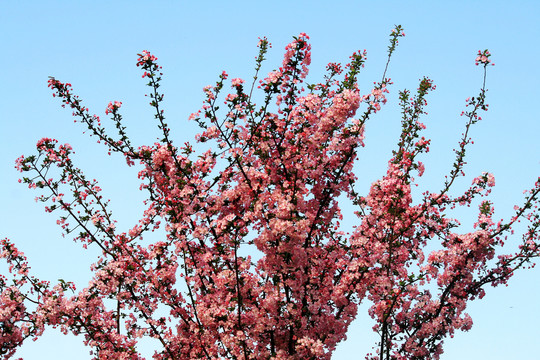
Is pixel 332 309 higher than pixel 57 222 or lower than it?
lower

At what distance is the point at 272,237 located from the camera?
9.41 metres

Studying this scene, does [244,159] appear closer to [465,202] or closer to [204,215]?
[204,215]

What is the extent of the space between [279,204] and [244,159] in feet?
4.86

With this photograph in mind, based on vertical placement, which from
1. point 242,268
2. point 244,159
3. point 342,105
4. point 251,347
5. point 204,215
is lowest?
point 251,347

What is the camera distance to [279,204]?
9.41 m

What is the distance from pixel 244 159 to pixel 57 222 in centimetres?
421

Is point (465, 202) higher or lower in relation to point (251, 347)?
higher

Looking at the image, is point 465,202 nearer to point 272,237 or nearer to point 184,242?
point 272,237

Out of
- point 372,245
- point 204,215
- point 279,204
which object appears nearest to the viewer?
point 279,204

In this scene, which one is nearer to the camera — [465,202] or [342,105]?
[342,105]

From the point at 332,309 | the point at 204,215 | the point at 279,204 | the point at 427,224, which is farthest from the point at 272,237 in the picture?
the point at 427,224

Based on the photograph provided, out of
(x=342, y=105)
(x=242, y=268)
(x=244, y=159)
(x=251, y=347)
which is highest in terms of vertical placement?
(x=342, y=105)

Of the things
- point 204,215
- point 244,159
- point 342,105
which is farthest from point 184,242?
point 342,105

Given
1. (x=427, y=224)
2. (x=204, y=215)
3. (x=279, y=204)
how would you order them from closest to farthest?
(x=279, y=204), (x=204, y=215), (x=427, y=224)
